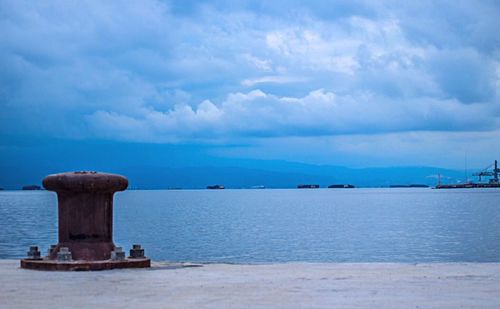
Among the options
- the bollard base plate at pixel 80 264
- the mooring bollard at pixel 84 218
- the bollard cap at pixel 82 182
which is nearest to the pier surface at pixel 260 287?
the bollard base plate at pixel 80 264

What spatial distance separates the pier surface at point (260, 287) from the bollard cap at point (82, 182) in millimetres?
1606

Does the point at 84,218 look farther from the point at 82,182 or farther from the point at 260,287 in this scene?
the point at 260,287

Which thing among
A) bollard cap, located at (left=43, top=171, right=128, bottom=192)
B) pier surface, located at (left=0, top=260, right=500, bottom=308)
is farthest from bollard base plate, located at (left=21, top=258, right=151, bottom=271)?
A: bollard cap, located at (left=43, top=171, right=128, bottom=192)

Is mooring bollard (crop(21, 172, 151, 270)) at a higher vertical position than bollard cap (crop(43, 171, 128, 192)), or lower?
lower

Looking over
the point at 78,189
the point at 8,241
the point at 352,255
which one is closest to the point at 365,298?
the point at 78,189

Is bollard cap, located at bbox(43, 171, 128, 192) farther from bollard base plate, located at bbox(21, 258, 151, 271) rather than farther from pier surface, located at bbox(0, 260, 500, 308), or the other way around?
pier surface, located at bbox(0, 260, 500, 308)

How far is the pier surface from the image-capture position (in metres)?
10.0

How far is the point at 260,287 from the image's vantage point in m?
11.6

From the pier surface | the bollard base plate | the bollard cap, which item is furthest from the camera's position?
the bollard cap

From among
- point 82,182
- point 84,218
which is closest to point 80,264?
point 84,218

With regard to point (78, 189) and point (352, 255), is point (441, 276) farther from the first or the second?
point (352, 255)

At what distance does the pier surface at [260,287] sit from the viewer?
10.0 metres

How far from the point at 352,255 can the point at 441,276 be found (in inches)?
1301

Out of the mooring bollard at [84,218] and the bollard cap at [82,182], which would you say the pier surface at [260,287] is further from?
the bollard cap at [82,182]
